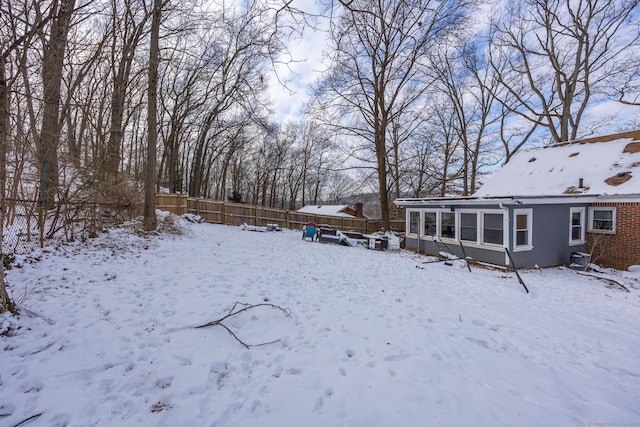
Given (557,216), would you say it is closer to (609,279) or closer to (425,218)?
(609,279)

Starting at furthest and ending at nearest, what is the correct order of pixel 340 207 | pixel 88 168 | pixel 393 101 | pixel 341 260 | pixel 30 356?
pixel 340 207
pixel 393 101
pixel 341 260
pixel 88 168
pixel 30 356

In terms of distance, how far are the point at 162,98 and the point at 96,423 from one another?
22.4 metres

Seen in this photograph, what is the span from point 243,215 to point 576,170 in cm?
1746

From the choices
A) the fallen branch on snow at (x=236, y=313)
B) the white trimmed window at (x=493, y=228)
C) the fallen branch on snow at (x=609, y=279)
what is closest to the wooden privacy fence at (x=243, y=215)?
the fallen branch on snow at (x=236, y=313)

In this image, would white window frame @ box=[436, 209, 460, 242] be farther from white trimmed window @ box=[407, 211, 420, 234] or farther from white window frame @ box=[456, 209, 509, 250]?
white trimmed window @ box=[407, 211, 420, 234]

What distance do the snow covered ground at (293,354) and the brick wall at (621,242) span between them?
531cm

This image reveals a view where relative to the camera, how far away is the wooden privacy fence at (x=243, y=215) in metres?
15.4

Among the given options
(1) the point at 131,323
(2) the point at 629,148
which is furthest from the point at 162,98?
(2) the point at 629,148

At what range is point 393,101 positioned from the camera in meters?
16.5

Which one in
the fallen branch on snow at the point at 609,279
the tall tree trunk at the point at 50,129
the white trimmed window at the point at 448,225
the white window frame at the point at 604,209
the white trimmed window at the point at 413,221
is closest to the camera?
the tall tree trunk at the point at 50,129

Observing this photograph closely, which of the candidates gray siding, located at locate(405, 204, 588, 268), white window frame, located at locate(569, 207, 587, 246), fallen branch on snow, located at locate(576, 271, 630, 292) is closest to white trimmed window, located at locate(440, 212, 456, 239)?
gray siding, located at locate(405, 204, 588, 268)

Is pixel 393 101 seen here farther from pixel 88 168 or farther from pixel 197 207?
pixel 88 168

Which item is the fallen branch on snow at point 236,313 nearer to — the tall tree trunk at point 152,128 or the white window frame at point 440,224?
the tall tree trunk at point 152,128

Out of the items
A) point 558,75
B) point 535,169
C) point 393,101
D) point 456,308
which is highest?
point 558,75
